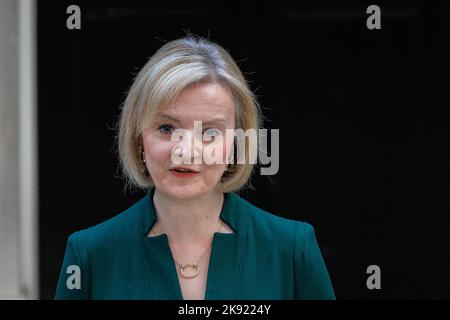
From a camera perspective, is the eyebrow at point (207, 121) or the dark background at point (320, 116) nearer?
the eyebrow at point (207, 121)

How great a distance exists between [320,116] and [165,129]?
0.80 meters

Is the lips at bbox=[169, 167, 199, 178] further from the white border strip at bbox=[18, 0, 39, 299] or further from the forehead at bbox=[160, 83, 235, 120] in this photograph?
the white border strip at bbox=[18, 0, 39, 299]

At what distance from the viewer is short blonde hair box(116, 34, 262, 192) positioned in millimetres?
1686

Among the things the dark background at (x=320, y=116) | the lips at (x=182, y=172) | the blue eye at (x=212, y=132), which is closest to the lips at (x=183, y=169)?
the lips at (x=182, y=172)

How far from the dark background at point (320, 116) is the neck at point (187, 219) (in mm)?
381

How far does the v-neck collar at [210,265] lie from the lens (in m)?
1.80

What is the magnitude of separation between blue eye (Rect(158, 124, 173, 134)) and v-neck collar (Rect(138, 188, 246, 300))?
273 millimetres

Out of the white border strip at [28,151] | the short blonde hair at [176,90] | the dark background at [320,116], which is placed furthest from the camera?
the white border strip at [28,151]

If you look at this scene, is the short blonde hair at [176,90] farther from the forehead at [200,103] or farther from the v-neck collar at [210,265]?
the v-neck collar at [210,265]

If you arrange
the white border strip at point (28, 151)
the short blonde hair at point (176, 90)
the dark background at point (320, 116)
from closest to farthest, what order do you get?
1. the short blonde hair at point (176, 90)
2. the dark background at point (320, 116)
3. the white border strip at point (28, 151)

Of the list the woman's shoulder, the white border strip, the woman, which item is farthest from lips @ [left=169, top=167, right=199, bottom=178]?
the white border strip

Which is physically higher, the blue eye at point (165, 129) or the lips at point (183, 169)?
the blue eye at point (165, 129)
